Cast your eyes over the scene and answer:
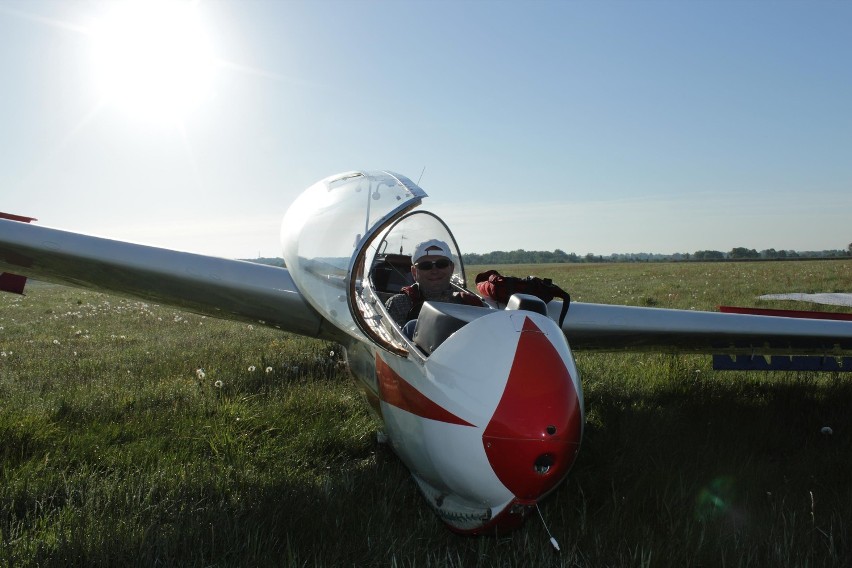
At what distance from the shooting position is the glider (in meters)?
2.54

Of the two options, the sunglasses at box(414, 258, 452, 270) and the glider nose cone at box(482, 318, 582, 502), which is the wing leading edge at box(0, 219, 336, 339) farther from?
the glider nose cone at box(482, 318, 582, 502)

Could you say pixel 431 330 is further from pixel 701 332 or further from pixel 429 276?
pixel 701 332

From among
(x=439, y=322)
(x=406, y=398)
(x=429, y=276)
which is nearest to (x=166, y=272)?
(x=429, y=276)

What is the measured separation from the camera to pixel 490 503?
2660 millimetres

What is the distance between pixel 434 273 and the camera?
4.68 metres

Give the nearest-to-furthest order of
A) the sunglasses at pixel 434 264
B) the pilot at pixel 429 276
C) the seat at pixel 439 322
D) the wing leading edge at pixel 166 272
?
the seat at pixel 439 322, the pilot at pixel 429 276, the sunglasses at pixel 434 264, the wing leading edge at pixel 166 272

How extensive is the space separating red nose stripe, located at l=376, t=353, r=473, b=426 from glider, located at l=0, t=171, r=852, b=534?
0.01 m

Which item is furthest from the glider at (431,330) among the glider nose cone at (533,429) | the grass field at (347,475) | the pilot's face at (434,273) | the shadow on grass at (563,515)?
the pilot's face at (434,273)

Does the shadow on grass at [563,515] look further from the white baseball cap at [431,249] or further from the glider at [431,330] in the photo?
the white baseball cap at [431,249]

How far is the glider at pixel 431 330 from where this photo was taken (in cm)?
254

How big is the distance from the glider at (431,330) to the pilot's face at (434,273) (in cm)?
47

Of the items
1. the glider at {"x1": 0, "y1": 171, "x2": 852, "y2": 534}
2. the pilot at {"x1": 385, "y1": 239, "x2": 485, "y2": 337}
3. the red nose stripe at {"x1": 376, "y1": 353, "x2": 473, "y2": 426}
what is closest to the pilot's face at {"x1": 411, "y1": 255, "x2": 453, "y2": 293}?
the pilot at {"x1": 385, "y1": 239, "x2": 485, "y2": 337}

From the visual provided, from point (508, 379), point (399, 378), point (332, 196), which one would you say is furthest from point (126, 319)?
point (508, 379)

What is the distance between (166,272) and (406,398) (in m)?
2.98
